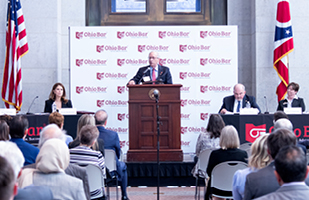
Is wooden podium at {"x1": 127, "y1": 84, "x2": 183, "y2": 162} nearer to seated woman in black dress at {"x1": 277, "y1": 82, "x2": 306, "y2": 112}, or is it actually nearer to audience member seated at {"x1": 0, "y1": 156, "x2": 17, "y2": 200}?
seated woman in black dress at {"x1": 277, "y1": 82, "x2": 306, "y2": 112}

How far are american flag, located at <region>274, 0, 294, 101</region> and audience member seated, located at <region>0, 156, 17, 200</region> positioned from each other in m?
7.74

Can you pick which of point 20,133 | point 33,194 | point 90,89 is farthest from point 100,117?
point 33,194

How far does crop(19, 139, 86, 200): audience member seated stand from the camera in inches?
98.5

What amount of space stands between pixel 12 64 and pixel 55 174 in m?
6.34

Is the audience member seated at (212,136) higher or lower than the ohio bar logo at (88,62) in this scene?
lower

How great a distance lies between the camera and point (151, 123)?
243 inches

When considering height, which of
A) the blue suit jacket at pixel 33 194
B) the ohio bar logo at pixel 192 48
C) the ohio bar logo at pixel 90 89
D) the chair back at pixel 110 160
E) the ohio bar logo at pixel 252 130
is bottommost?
the chair back at pixel 110 160

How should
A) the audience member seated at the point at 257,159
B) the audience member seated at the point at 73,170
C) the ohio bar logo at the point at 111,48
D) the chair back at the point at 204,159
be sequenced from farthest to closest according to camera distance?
the ohio bar logo at the point at 111,48
the chair back at the point at 204,159
the audience member seated at the point at 73,170
the audience member seated at the point at 257,159

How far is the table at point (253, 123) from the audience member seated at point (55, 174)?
4210mm

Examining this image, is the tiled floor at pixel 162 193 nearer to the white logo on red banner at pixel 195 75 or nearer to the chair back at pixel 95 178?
the chair back at pixel 95 178

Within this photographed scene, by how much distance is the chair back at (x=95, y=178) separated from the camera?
377 centimetres

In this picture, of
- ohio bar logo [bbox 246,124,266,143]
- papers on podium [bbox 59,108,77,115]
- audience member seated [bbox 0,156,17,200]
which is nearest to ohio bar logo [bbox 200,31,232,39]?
ohio bar logo [bbox 246,124,266,143]

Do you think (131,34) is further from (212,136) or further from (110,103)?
(212,136)

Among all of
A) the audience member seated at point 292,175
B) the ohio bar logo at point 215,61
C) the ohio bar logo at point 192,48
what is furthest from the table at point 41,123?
the audience member seated at point 292,175
